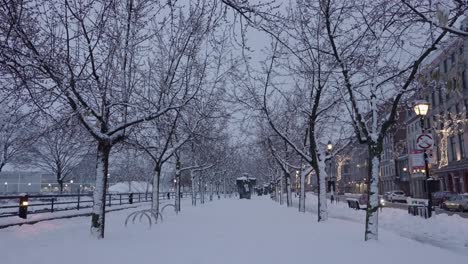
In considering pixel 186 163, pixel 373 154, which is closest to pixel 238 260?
pixel 373 154

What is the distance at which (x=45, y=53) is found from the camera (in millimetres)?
11055

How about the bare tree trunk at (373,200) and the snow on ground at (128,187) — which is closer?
the bare tree trunk at (373,200)

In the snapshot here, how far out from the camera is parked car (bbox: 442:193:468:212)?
106 feet

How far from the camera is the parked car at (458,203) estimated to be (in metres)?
32.2

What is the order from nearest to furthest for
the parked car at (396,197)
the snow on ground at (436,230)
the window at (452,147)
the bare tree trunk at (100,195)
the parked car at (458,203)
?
the bare tree trunk at (100,195)
the snow on ground at (436,230)
the parked car at (458,203)
the parked car at (396,197)
the window at (452,147)

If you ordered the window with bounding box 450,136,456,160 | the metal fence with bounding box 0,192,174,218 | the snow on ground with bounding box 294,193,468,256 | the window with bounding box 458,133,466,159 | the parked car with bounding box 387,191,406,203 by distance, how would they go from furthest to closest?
the window with bounding box 450,136,456,160
the parked car with bounding box 387,191,406,203
the window with bounding box 458,133,466,159
the metal fence with bounding box 0,192,174,218
the snow on ground with bounding box 294,193,468,256

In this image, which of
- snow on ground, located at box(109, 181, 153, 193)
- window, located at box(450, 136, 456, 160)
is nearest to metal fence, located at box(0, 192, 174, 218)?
window, located at box(450, 136, 456, 160)

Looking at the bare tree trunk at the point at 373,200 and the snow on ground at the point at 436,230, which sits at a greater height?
the bare tree trunk at the point at 373,200

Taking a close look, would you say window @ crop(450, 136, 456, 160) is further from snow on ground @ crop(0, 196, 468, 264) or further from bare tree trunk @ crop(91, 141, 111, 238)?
bare tree trunk @ crop(91, 141, 111, 238)

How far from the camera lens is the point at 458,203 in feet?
108

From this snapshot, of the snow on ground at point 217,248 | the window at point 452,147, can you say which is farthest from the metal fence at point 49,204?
the window at point 452,147

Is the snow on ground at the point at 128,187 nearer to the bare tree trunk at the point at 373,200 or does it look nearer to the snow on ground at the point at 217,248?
the snow on ground at the point at 217,248

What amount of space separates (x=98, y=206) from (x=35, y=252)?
8.93 feet

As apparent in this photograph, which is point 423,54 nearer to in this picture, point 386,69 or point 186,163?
point 386,69
